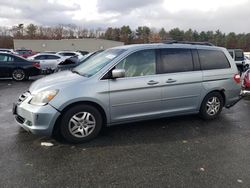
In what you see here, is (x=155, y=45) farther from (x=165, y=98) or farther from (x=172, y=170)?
(x=172, y=170)

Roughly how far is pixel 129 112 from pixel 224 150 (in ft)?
5.78

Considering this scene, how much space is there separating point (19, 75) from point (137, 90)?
33.0ft

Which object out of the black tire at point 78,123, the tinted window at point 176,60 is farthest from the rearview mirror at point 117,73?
the tinted window at point 176,60

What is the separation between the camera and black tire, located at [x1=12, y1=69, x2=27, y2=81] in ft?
43.1

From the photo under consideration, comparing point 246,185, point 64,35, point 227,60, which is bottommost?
point 246,185

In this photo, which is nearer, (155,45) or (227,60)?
(155,45)

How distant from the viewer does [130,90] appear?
191 inches

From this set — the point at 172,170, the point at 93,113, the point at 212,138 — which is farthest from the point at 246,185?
the point at 93,113

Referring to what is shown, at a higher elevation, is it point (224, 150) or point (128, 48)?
point (128, 48)

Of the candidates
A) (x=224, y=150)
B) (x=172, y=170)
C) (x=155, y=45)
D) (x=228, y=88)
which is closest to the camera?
(x=172, y=170)

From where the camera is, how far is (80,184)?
10.8ft

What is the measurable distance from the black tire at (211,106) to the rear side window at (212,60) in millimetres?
610

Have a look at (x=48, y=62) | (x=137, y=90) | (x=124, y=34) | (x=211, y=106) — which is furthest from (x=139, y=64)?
(x=124, y=34)

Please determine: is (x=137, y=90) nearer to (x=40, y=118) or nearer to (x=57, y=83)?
(x=57, y=83)
